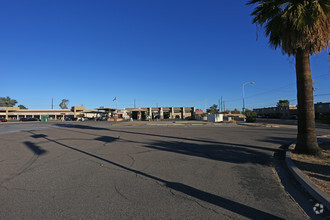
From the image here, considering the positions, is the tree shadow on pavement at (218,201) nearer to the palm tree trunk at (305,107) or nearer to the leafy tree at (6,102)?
the palm tree trunk at (305,107)

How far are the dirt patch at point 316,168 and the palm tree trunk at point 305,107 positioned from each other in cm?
41

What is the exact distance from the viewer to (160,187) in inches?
162

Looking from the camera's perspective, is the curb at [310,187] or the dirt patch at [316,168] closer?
the curb at [310,187]

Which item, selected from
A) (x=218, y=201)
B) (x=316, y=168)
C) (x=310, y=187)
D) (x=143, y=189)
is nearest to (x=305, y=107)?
(x=316, y=168)

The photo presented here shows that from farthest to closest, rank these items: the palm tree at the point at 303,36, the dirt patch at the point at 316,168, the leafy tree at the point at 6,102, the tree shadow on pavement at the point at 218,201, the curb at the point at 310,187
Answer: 1. the leafy tree at the point at 6,102
2. the palm tree at the point at 303,36
3. the dirt patch at the point at 316,168
4. the curb at the point at 310,187
5. the tree shadow on pavement at the point at 218,201

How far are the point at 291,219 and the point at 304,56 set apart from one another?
6.31m

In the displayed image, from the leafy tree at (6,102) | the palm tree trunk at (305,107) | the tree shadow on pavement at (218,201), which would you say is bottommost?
the tree shadow on pavement at (218,201)

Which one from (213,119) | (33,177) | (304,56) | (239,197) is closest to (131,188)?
(239,197)

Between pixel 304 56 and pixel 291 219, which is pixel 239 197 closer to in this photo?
pixel 291 219

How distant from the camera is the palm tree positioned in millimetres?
6172

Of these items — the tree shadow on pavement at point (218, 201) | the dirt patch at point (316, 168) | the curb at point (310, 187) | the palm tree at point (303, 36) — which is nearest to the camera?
the tree shadow on pavement at point (218, 201)

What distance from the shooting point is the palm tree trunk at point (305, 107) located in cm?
650

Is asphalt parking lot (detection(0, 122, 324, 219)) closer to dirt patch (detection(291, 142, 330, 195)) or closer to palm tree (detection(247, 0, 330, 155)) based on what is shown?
dirt patch (detection(291, 142, 330, 195))

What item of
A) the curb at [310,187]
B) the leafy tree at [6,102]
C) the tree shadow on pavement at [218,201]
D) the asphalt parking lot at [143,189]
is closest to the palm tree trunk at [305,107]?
the asphalt parking lot at [143,189]
